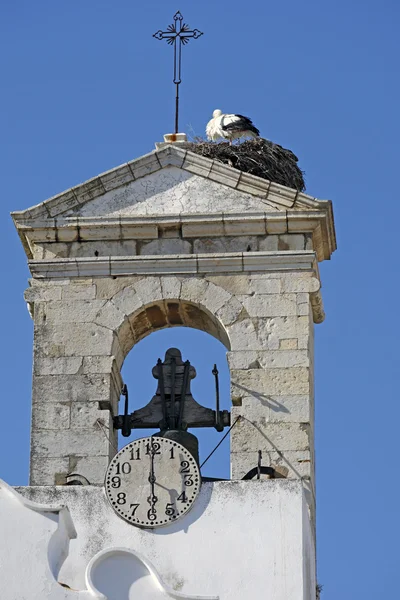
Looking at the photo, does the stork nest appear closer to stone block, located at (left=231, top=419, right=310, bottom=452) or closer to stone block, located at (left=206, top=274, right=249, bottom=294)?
stone block, located at (left=206, top=274, right=249, bottom=294)

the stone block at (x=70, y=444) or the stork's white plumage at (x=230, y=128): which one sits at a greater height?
the stork's white plumage at (x=230, y=128)

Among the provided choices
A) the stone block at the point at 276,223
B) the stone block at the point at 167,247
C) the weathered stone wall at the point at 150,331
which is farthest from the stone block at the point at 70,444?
the stone block at the point at 276,223

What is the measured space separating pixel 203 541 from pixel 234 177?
3438mm

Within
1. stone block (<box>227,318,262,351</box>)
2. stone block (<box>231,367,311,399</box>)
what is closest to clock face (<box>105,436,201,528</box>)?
stone block (<box>231,367,311,399</box>)

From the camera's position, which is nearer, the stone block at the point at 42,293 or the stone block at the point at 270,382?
the stone block at the point at 270,382

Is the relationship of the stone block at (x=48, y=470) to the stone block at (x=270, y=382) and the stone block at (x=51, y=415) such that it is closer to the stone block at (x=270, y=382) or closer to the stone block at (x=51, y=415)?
the stone block at (x=51, y=415)

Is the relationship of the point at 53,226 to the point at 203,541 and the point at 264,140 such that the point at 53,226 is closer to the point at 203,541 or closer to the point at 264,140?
the point at 264,140

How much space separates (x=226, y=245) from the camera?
2016cm

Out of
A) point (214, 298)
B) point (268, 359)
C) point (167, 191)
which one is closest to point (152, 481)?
point (268, 359)

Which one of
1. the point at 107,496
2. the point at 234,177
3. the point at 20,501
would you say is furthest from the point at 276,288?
the point at 20,501

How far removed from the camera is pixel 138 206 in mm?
20391

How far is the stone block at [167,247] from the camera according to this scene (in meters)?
20.2

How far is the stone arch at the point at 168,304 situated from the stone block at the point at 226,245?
237mm

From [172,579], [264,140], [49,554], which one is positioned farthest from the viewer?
[264,140]
